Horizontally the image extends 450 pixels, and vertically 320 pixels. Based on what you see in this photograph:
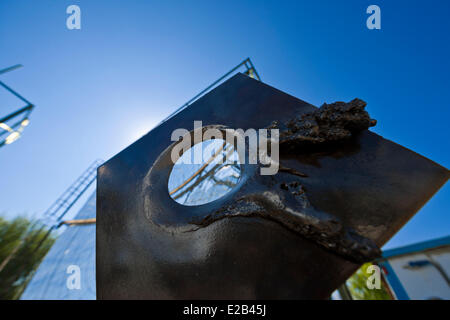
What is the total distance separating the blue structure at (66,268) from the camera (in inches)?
175

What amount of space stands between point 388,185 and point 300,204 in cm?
46

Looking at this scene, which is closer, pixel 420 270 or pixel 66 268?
pixel 420 270

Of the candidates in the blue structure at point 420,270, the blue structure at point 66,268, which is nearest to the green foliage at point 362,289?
the blue structure at point 420,270

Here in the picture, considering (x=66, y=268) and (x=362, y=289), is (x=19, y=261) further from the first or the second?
(x=362, y=289)

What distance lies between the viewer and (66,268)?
5.09 meters

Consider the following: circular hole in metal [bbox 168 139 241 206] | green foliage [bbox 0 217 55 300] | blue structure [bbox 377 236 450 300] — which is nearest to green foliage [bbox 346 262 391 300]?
blue structure [bbox 377 236 450 300]

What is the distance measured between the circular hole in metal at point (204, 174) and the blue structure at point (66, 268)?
352 centimetres

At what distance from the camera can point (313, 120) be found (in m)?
1.09

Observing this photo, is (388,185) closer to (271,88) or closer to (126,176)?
(271,88)

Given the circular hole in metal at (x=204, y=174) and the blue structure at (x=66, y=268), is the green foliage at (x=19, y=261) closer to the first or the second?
the blue structure at (x=66, y=268)

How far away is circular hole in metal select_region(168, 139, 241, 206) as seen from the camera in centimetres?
233

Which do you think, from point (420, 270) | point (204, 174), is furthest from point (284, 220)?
point (420, 270)

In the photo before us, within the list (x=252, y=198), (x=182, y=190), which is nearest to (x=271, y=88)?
(x=252, y=198)

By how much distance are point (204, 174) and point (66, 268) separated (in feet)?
17.0
